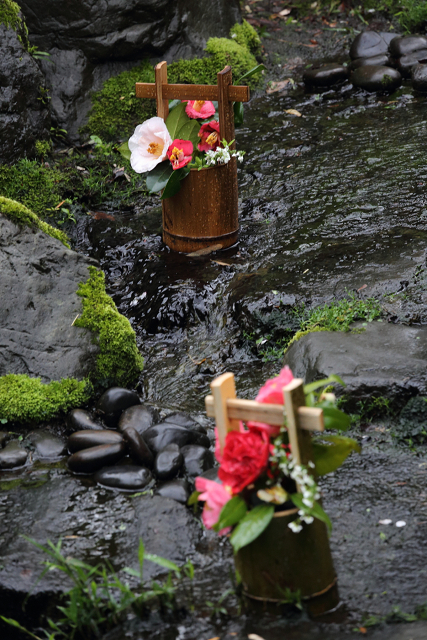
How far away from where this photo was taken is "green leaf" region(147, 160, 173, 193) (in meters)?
5.26

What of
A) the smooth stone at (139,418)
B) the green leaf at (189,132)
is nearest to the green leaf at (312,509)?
the smooth stone at (139,418)

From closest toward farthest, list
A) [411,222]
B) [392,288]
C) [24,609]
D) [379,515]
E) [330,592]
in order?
[330,592] < [24,609] < [379,515] < [392,288] < [411,222]

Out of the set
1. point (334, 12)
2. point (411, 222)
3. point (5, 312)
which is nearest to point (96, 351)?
point (5, 312)

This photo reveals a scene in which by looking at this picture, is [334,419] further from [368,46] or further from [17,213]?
[368,46]

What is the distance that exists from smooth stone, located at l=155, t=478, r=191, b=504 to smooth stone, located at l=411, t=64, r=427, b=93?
6.90 meters

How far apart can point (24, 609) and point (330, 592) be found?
4.33 feet

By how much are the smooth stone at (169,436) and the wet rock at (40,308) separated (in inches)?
31.4

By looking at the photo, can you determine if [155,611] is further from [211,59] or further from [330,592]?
[211,59]

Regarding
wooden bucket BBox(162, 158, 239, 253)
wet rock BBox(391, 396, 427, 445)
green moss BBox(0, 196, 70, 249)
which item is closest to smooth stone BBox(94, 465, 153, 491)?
wet rock BBox(391, 396, 427, 445)

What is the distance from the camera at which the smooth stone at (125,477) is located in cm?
342

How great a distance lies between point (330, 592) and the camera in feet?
8.53

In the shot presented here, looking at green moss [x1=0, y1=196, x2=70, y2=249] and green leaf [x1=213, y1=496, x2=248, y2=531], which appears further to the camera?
green moss [x1=0, y1=196, x2=70, y2=249]

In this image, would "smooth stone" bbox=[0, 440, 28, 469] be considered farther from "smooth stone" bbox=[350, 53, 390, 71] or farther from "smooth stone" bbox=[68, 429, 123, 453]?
"smooth stone" bbox=[350, 53, 390, 71]

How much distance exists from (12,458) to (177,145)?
113 inches
